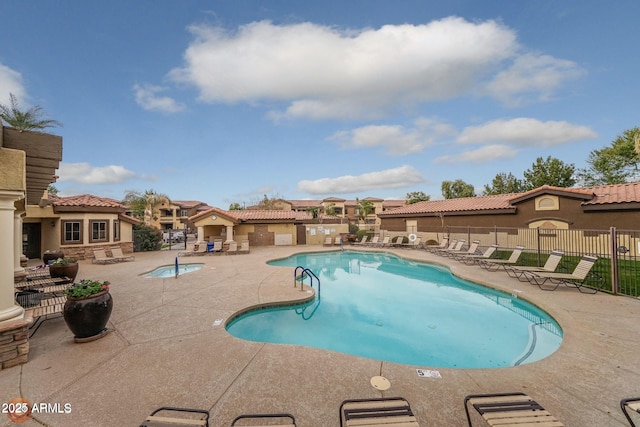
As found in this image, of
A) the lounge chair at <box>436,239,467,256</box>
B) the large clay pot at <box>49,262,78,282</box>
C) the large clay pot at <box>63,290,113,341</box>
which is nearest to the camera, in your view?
the large clay pot at <box>63,290,113,341</box>

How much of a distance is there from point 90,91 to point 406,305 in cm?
2023

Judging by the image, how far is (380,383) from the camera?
3.97m

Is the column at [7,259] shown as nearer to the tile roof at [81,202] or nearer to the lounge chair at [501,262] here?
the lounge chair at [501,262]

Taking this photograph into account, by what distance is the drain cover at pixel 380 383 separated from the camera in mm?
3858

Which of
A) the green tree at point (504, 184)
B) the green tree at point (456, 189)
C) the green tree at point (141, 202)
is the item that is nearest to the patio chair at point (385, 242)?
the green tree at point (504, 184)

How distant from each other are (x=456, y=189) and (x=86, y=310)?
→ 54629 mm

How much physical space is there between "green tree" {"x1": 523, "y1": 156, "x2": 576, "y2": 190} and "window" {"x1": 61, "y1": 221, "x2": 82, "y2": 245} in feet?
158

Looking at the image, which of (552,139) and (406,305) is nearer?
(406,305)

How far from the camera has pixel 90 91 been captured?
50.6 feet

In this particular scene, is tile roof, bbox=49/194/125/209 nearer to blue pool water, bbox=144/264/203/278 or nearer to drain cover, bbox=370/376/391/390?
blue pool water, bbox=144/264/203/278

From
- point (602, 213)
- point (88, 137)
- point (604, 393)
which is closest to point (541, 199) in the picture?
point (602, 213)

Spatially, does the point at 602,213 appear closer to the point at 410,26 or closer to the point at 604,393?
the point at 410,26

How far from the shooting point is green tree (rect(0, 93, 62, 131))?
17906mm

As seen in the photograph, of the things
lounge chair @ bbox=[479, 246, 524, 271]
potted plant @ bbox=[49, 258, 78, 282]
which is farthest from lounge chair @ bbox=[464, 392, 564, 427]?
potted plant @ bbox=[49, 258, 78, 282]
